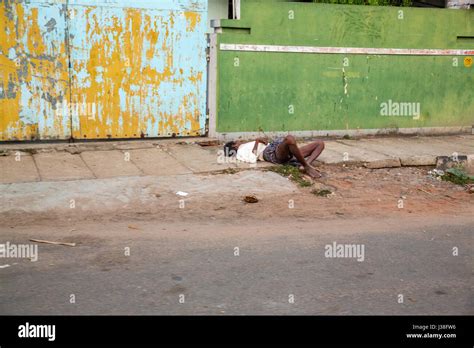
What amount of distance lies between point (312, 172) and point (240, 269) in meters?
3.82

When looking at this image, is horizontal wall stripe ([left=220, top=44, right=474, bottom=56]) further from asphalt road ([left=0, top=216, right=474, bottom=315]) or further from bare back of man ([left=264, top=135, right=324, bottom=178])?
asphalt road ([left=0, top=216, right=474, bottom=315])

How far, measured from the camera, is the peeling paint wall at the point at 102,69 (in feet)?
30.7

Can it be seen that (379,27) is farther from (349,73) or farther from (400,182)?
(400,182)

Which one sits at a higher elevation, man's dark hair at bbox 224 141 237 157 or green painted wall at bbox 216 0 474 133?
green painted wall at bbox 216 0 474 133

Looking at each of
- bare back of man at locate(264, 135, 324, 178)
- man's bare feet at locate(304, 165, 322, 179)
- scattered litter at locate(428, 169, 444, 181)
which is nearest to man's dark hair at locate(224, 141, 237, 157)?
bare back of man at locate(264, 135, 324, 178)

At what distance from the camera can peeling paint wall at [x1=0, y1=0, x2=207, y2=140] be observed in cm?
937

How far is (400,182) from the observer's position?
906cm

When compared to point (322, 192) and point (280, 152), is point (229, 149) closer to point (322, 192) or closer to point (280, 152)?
point (280, 152)

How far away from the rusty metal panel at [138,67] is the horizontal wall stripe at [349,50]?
2.65ft

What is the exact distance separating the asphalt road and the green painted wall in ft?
15.0

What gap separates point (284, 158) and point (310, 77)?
9.36ft

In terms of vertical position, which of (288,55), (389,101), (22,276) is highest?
(288,55)

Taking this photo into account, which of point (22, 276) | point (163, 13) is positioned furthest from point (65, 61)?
point (22, 276)

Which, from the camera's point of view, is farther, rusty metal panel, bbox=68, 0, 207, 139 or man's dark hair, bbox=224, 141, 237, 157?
rusty metal panel, bbox=68, 0, 207, 139
